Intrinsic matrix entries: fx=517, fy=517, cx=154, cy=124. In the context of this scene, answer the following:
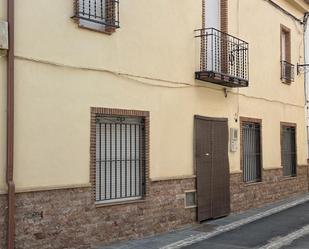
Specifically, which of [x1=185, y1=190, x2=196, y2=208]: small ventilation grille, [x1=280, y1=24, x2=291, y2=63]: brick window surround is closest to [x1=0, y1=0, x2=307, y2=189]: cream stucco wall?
[x1=185, y1=190, x2=196, y2=208]: small ventilation grille

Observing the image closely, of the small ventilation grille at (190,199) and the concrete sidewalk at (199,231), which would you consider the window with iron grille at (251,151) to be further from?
the small ventilation grille at (190,199)

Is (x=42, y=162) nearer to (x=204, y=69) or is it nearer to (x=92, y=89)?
(x=92, y=89)

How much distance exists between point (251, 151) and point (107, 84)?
6387 millimetres

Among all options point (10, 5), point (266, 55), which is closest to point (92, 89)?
point (10, 5)

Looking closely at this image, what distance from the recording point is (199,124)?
1127 centimetres

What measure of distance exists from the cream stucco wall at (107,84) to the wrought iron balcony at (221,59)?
0.29 m

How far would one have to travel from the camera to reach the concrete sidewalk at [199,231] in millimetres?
8930

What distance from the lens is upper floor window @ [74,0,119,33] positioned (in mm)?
8500

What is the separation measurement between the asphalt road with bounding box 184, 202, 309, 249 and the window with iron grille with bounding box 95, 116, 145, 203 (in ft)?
5.05

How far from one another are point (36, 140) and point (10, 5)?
1.95 metres

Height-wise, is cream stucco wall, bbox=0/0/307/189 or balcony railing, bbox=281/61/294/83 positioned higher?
balcony railing, bbox=281/61/294/83

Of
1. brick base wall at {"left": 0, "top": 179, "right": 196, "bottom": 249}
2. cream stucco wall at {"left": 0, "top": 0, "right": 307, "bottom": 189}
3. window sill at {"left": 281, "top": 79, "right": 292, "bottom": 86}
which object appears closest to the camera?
brick base wall at {"left": 0, "top": 179, "right": 196, "bottom": 249}

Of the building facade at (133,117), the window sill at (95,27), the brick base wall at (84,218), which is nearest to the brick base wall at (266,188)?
the building facade at (133,117)

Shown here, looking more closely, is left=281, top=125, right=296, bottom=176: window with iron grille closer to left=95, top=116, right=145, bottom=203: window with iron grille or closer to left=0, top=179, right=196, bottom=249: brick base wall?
left=0, top=179, right=196, bottom=249: brick base wall
